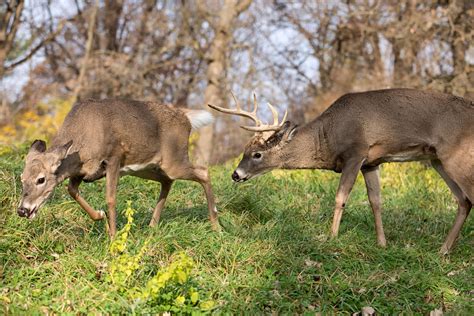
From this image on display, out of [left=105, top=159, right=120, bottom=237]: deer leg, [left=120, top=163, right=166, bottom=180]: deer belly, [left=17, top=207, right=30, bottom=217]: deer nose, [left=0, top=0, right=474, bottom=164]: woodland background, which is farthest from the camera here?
[left=0, top=0, right=474, bottom=164]: woodland background

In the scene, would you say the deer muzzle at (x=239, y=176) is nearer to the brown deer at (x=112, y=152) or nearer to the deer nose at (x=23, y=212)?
the brown deer at (x=112, y=152)

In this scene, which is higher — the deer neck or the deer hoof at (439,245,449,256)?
the deer neck

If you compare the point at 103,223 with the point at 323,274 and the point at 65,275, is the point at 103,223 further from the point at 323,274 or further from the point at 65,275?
the point at 323,274

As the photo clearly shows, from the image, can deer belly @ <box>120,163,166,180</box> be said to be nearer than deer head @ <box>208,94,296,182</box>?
Yes

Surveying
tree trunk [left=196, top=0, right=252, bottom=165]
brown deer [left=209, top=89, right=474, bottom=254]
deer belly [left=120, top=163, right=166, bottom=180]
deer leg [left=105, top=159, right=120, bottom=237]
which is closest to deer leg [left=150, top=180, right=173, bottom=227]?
deer belly [left=120, top=163, right=166, bottom=180]

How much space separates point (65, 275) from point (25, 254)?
0.48 m

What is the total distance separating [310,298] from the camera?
5637 mm

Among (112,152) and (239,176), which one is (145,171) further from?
(239,176)

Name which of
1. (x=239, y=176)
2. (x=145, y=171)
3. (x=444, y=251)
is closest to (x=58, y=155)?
(x=145, y=171)

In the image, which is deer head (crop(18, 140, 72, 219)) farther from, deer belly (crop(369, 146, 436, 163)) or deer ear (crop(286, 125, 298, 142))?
deer belly (crop(369, 146, 436, 163))

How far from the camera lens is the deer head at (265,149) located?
25.4 feet

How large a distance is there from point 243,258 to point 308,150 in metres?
1.93

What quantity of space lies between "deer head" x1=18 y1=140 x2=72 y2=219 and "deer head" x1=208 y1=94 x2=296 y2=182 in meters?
2.21

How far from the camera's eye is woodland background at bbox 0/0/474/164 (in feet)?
48.0
